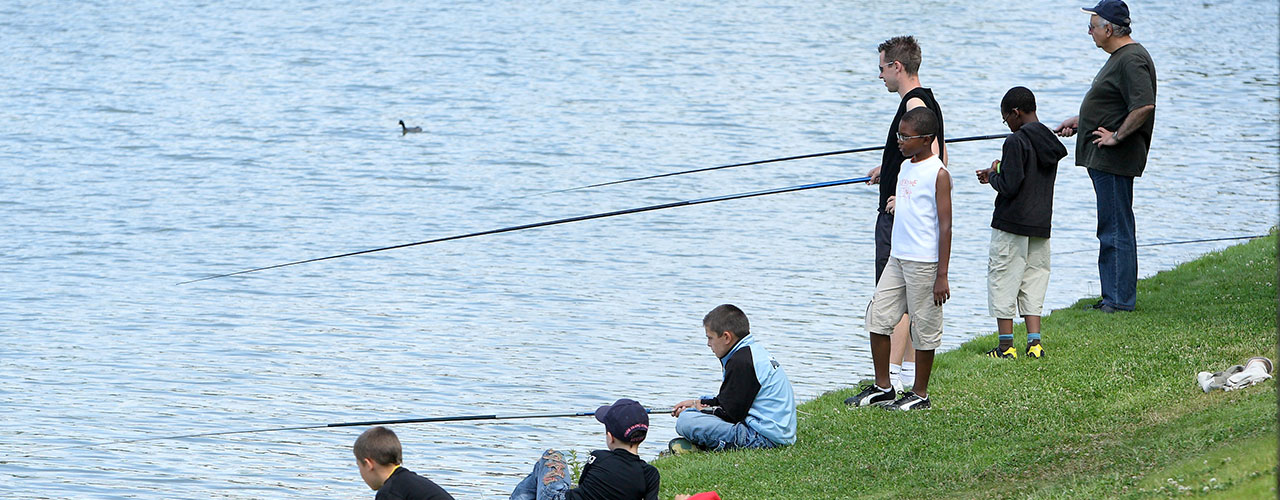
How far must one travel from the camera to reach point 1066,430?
6273 millimetres

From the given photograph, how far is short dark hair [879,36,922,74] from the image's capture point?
690 centimetres

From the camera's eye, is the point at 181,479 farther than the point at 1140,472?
Yes

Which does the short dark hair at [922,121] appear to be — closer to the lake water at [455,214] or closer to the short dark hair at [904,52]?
the short dark hair at [904,52]

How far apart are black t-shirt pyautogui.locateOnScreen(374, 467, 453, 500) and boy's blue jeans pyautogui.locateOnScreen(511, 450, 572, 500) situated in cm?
78

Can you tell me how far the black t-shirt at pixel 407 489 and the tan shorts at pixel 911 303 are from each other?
251 centimetres

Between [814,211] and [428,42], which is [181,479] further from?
[428,42]

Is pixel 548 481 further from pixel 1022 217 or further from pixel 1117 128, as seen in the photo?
pixel 1117 128

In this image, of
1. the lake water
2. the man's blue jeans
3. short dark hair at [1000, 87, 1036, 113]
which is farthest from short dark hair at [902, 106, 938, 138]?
the man's blue jeans

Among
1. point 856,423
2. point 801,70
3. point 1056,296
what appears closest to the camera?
point 856,423

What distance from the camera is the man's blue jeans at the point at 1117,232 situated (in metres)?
8.41

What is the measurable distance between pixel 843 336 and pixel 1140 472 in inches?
205

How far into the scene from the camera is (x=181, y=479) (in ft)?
26.2

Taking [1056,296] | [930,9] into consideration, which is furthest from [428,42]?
[1056,296]

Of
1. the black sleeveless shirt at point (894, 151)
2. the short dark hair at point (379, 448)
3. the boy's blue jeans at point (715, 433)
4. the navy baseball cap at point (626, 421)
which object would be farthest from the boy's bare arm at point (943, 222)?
the short dark hair at point (379, 448)
